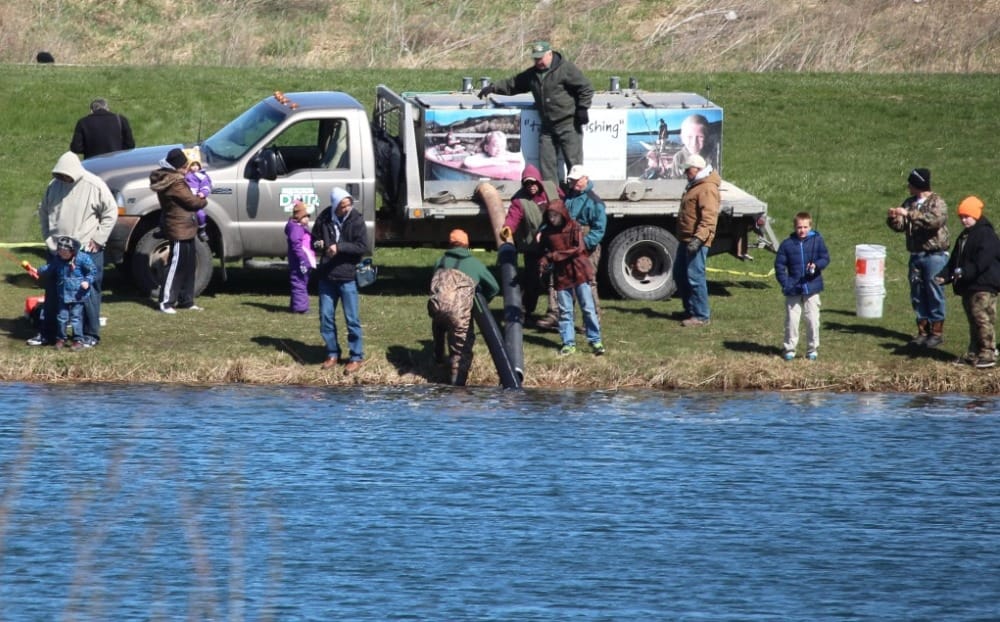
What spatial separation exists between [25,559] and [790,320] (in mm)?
8153

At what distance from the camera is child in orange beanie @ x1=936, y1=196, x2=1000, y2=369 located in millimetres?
16625

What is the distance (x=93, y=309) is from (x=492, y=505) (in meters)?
5.56

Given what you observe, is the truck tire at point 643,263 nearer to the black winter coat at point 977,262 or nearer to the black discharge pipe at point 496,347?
the black discharge pipe at point 496,347

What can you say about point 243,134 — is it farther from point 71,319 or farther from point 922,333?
point 922,333

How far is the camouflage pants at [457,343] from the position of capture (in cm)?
1648

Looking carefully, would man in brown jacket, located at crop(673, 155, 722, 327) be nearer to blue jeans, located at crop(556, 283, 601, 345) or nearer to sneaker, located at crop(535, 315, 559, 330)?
sneaker, located at crop(535, 315, 559, 330)

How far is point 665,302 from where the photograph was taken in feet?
64.4

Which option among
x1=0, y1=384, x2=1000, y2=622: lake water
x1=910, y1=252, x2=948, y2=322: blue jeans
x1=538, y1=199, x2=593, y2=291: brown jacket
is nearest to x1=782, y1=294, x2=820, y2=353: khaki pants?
x1=0, y1=384, x2=1000, y2=622: lake water

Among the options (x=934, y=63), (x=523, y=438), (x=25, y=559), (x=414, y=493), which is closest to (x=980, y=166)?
(x=934, y=63)

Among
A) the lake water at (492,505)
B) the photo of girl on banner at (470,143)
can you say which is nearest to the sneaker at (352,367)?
the lake water at (492,505)

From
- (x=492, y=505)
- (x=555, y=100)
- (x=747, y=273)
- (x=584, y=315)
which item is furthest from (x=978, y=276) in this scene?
(x=492, y=505)

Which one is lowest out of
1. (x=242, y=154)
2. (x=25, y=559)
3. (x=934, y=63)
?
(x=25, y=559)

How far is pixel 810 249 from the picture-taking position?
17.0 metres

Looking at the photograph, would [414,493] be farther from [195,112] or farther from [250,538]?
[195,112]
